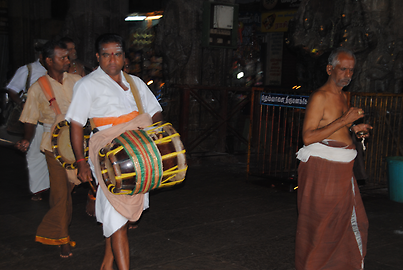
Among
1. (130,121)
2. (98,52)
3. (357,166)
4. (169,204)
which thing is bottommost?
(169,204)

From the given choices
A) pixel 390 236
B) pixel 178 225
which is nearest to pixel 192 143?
pixel 178 225

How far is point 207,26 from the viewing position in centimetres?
947

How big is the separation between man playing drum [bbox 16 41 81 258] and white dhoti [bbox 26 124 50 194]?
158 centimetres

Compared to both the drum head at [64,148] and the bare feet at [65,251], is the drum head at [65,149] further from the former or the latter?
the bare feet at [65,251]

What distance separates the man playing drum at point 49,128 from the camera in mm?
4344

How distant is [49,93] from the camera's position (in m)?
4.39

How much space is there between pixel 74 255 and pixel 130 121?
175 centimetres

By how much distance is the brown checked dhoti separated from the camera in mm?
3678

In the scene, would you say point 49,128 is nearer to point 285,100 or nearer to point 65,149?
point 65,149

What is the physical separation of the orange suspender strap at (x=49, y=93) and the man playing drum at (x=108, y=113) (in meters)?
1.01

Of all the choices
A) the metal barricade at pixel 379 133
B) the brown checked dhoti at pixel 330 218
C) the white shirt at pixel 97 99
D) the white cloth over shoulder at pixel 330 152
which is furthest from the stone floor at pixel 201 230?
the white shirt at pixel 97 99

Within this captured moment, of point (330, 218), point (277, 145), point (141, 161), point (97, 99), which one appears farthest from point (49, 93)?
point (277, 145)

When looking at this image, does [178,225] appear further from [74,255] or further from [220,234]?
[74,255]

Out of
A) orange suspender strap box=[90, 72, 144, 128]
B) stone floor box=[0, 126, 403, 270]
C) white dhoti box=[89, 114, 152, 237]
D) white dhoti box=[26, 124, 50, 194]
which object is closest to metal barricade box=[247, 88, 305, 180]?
stone floor box=[0, 126, 403, 270]
